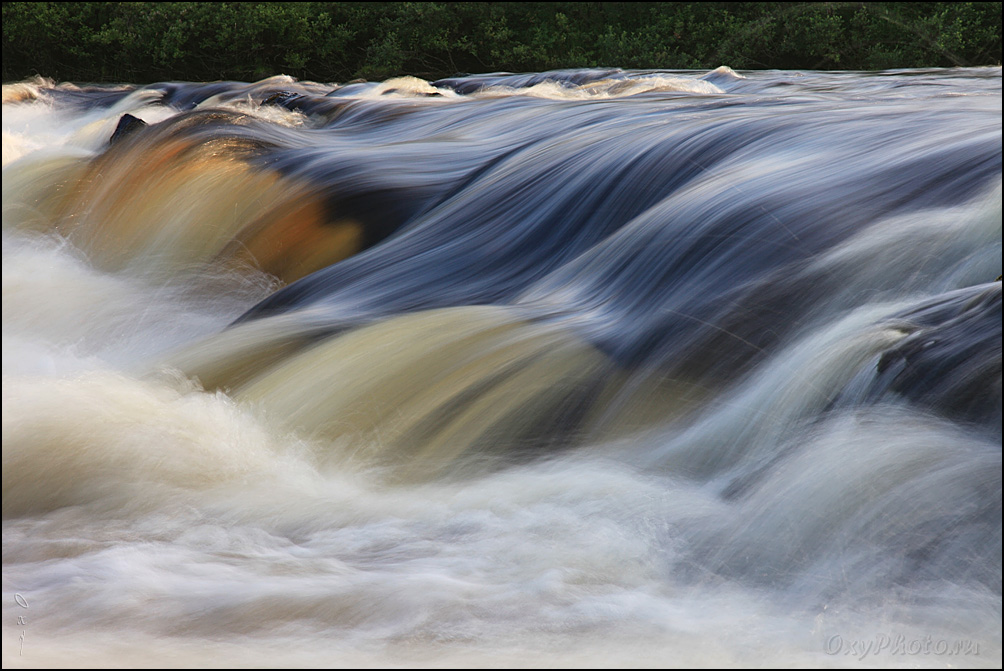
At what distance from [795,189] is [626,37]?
14052mm

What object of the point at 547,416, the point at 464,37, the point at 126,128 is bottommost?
the point at 547,416

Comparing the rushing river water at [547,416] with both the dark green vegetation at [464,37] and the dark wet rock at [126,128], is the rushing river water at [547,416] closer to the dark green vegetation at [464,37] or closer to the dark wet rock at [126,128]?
the dark wet rock at [126,128]

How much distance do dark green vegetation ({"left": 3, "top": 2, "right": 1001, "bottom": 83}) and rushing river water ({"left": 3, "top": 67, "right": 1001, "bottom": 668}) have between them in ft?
35.2

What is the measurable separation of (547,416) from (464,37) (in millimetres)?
14885

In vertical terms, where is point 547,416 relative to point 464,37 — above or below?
below

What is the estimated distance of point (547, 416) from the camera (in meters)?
2.35

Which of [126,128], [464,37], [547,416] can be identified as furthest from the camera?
[464,37]

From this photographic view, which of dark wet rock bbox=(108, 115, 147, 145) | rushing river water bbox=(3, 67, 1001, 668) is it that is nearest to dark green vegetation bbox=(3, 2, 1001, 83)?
dark wet rock bbox=(108, 115, 147, 145)

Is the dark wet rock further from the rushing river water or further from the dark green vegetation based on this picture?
the dark green vegetation

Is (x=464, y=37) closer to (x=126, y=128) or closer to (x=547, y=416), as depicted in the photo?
(x=126, y=128)

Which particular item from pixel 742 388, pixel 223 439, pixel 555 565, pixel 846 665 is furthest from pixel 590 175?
pixel 846 665

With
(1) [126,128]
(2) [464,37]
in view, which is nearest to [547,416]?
(1) [126,128]

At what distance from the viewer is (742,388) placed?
224 centimetres

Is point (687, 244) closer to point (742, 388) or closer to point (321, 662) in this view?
point (742, 388)
